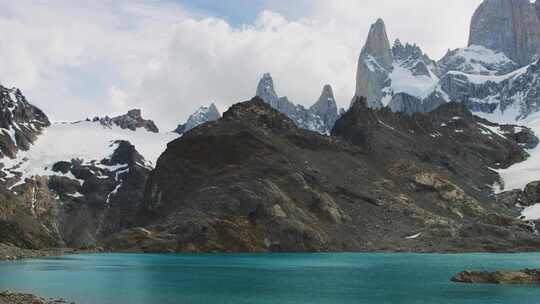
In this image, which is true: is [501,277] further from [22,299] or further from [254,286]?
[22,299]

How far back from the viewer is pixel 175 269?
153875mm

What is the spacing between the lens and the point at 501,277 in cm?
11856

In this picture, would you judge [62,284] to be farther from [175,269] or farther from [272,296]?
[175,269]

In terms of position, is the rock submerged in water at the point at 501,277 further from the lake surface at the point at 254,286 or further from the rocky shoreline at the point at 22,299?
the rocky shoreline at the point at 22,299

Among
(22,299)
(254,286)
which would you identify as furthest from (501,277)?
(22,299)

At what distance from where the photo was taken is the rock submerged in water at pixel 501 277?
117550 millimetres

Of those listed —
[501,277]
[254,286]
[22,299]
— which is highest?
[22,299]

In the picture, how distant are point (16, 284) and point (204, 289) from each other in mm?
29525

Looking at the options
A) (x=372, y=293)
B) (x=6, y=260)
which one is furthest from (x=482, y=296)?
(x=6, y=260)

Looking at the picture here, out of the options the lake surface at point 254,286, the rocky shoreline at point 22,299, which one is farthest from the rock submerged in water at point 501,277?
the rocky shoreline at point 22,299

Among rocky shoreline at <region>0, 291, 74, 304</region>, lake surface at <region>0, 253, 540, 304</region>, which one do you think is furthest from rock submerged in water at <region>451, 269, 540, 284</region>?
rocky shoreline at <region>0, 291, 74, 304</region>

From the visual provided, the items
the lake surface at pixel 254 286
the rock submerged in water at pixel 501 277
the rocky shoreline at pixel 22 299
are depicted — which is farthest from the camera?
the rock submerged in water at pixel 501 277

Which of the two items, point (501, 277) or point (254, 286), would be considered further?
point (501, 277)

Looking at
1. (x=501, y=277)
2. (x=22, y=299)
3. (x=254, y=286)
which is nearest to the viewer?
(x=22, y=299)
